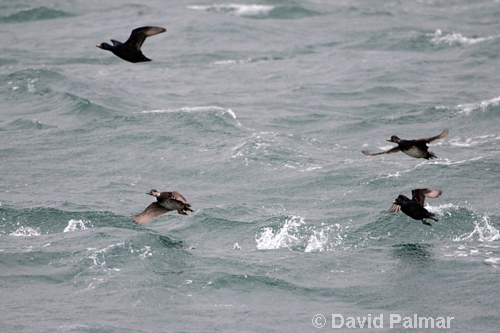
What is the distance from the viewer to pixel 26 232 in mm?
21781

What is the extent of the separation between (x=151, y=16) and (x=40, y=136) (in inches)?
819

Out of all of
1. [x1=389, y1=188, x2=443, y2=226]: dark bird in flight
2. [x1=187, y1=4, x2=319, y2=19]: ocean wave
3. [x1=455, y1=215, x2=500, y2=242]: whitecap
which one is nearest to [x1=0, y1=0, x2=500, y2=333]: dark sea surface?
[x1=455, y1=215, x2=500, y2=242]: whitecap

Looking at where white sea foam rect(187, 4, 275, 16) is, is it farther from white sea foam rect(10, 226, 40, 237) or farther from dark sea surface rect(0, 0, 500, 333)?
white sea foam rect(10, 226, 40, 237)

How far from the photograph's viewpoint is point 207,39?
43000mm

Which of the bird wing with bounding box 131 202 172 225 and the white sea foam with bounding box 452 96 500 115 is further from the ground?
the bird wing with bounding box 131 202 172 225

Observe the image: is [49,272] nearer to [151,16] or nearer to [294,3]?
[151,16]

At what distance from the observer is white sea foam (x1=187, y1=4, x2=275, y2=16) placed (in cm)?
4912

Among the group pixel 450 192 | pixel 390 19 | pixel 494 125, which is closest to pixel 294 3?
pixel 390 19

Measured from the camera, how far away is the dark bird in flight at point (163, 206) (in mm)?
18859

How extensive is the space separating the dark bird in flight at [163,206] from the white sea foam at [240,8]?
31.2 meters

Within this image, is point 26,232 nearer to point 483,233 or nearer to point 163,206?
point 163,206

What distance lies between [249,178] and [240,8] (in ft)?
87.6

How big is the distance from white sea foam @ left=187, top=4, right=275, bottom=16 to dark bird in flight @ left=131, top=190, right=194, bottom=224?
102 ft

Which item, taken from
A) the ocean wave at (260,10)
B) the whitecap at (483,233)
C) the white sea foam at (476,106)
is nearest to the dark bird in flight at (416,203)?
the whitecap at (483,233)
